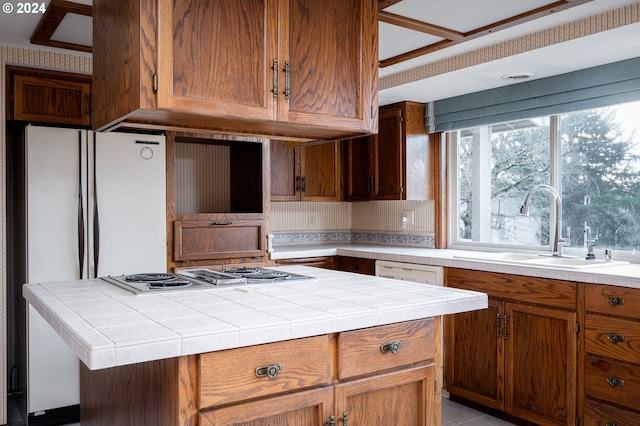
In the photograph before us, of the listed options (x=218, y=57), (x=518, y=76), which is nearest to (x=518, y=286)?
(x=518, y=76)

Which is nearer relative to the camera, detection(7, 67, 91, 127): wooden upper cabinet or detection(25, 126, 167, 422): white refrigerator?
detection(25, 126, 167, 422): white refrigerator

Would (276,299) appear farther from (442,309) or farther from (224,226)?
(224,226)

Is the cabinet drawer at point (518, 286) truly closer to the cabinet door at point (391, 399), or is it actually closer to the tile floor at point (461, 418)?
the tile floor at point (461, 418)

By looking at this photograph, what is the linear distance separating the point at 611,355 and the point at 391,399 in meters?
1.41

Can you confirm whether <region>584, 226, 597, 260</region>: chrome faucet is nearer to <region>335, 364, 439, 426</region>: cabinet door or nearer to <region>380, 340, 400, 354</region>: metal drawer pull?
<region>335, 364, 439, 426</region>: cabinet door

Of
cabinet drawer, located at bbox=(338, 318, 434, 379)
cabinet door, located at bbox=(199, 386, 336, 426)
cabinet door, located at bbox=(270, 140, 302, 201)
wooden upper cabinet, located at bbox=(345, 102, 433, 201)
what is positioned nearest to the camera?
cabinet door, located at bbox=(199, 386, 336, 426)

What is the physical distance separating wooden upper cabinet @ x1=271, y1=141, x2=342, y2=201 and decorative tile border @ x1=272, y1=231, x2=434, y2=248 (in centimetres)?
41

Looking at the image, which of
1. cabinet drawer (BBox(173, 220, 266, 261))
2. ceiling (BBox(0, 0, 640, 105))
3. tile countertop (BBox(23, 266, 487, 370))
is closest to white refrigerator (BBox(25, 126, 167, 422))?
cabinet drawer (BBox(173, 220, 266, 261))

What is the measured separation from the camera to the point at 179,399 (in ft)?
4.47

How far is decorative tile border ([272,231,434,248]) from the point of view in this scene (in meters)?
4.45

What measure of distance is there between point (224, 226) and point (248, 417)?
2388 millimetres

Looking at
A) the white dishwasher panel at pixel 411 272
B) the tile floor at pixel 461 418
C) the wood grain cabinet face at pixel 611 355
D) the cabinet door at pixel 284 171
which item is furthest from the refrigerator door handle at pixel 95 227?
the wood grain cabinet face at pixel 611 355

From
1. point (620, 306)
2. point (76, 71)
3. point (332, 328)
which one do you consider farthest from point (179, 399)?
point (76, 71)

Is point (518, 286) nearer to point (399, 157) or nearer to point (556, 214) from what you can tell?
point (556, 214)
